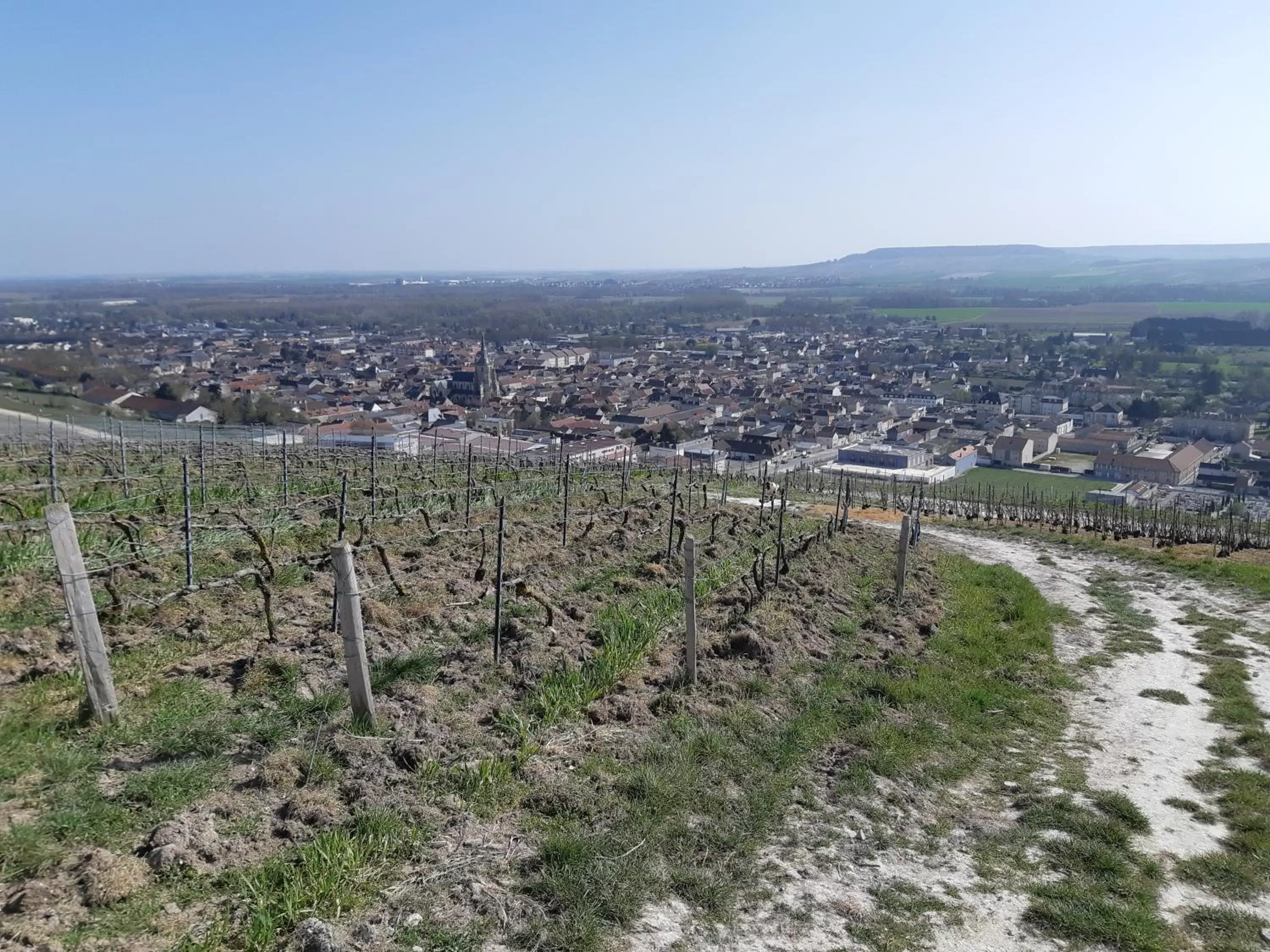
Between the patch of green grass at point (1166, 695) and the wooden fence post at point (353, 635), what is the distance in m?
7.63

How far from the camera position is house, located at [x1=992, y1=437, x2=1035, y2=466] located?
5694cm

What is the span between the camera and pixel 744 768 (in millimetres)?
6016

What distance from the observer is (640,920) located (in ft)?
14.2

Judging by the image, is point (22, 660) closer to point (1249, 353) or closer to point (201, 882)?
point (201, 882)

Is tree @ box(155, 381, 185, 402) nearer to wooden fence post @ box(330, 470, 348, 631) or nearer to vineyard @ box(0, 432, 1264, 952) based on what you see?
vineyard @ box(0, 432, 1264, 952)

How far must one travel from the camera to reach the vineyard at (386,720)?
4043 mm

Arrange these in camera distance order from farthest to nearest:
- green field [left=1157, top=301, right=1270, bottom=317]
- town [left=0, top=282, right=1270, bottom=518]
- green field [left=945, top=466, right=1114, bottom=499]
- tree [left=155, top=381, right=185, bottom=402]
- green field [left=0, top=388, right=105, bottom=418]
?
green field [left=1157, top=301, right=1270, bottom=317] < tree [left=155, top=381, right=185, bottom=402] < town [left=0, top=282, right=1270, bottom=518] < green field [left=945, top=466, right=1114, bottom=499] < green field [left=0, top=388, right=105, bottom=418]

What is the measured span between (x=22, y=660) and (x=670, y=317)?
182 metres

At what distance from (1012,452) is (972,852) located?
187 feet

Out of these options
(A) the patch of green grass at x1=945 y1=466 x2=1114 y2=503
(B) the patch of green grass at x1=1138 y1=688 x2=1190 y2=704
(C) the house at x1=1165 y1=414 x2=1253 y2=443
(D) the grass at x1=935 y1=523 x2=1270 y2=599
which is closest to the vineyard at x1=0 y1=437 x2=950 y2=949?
(B) the patch of green grass at x1=1138 y1=688 x2=1190 y2=704

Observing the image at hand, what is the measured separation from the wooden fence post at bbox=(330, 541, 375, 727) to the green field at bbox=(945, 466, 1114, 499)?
43.6 metres

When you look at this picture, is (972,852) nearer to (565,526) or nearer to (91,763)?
(91,763)

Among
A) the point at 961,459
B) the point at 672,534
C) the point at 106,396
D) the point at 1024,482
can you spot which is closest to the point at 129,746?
the point at 672,534

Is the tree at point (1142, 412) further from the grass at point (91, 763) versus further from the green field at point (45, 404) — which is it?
the grass at point (91, 763)
